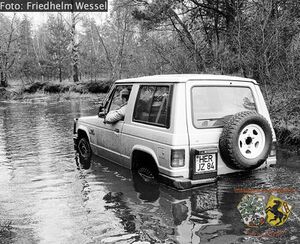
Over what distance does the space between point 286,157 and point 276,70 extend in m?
3.10

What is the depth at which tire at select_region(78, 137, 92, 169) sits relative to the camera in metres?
8.36

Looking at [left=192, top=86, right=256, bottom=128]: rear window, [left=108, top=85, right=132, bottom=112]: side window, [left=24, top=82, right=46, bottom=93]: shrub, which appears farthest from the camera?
[left=24, top=82, right=46, bottom=93]: shrub

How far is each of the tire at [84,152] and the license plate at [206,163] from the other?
3.37 metres

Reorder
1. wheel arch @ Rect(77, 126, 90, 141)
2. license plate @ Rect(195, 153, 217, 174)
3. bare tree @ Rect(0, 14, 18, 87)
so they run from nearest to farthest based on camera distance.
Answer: license plate @ Rect(195, 153, 217, 174), wheel arch @ Rect(77, 126, 90, 141), bare tree @ Rect(0, 14, 18, 87)

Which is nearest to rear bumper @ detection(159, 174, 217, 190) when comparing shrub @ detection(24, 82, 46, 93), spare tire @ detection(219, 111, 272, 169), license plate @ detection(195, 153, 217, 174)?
license plate @ detection(195, 153, 217, 174)

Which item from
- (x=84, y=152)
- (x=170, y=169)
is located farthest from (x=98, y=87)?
(x=170, y=169)

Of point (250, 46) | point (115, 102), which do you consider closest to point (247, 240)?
point (115, 102)

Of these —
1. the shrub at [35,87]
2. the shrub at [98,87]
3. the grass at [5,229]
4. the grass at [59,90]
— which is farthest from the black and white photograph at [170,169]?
the shrub at [35,87]

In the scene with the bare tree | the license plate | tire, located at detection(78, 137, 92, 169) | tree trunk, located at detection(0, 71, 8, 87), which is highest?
the bare tree

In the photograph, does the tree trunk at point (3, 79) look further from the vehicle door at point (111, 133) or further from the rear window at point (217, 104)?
the rear window at point (217, 104)

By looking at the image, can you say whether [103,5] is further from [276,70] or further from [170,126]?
[170,126]

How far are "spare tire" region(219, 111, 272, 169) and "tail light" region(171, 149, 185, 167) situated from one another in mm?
635

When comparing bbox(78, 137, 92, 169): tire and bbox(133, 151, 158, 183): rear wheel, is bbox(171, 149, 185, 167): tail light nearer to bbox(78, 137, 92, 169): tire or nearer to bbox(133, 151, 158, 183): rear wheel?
bbox(133, 151, 158, 183): rear wheel

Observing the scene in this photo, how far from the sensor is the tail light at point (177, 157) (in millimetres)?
5285
